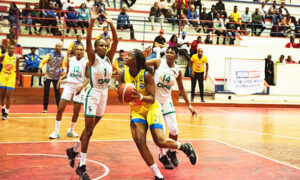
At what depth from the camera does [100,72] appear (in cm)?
655

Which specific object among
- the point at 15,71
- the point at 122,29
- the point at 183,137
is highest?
the point at 122,29

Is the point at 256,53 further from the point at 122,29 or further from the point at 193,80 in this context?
the point at 122,29

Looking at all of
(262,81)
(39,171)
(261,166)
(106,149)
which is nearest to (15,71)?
(106,149)

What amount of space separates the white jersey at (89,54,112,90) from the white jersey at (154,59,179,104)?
3.20 feet

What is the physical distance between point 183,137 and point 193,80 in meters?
9.05

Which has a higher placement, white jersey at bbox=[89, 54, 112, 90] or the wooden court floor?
white jersey at bbox=[89, 54, 112, 90]

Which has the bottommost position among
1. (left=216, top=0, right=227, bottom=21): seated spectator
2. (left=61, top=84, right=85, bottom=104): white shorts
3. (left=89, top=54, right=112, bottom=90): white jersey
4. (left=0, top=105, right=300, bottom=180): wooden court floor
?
(left=0, top=105, right=300, bottom=180): wooden court floor

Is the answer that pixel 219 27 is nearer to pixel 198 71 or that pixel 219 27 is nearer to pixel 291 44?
pixel 291 44

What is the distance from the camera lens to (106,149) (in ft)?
27.8

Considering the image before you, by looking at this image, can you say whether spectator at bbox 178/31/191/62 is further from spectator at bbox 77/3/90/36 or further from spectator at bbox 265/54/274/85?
spectator at bbox 77/3/90/36

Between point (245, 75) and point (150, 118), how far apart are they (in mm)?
15478

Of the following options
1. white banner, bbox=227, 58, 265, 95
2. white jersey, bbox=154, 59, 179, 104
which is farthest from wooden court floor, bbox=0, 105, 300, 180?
white banner, bbox=227, 58, 265, 95

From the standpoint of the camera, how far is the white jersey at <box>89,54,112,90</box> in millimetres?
6508

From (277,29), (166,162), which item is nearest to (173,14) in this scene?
(277,29)
